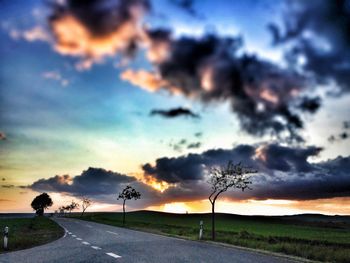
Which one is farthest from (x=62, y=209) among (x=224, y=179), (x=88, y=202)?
(x=224, y=179)

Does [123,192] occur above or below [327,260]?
above

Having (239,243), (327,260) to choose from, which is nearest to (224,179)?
(239,243)

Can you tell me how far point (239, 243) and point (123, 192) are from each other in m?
60.2

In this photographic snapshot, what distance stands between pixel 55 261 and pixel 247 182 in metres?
18.1

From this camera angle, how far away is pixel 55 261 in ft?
42.3

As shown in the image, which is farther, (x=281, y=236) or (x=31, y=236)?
(x=281, y=236)

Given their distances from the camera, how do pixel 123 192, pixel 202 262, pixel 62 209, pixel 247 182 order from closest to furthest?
1. pixel 202 262
2. pixel 247 182
3. pixel 123 192
4. pixel 62 209

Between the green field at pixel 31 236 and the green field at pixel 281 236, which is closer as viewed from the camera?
the green field at pixel 281 236

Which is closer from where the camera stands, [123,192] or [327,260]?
[327,260]

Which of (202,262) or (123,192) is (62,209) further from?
(202,262)

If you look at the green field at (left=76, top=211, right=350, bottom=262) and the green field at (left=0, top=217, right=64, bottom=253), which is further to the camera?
the green field at (left=0, top=217, right=64, bottom=253)

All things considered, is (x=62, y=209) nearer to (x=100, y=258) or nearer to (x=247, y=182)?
(x=247, y=182)

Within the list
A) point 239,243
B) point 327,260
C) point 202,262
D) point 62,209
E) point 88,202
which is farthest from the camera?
point 62,209

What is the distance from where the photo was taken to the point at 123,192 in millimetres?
79625
